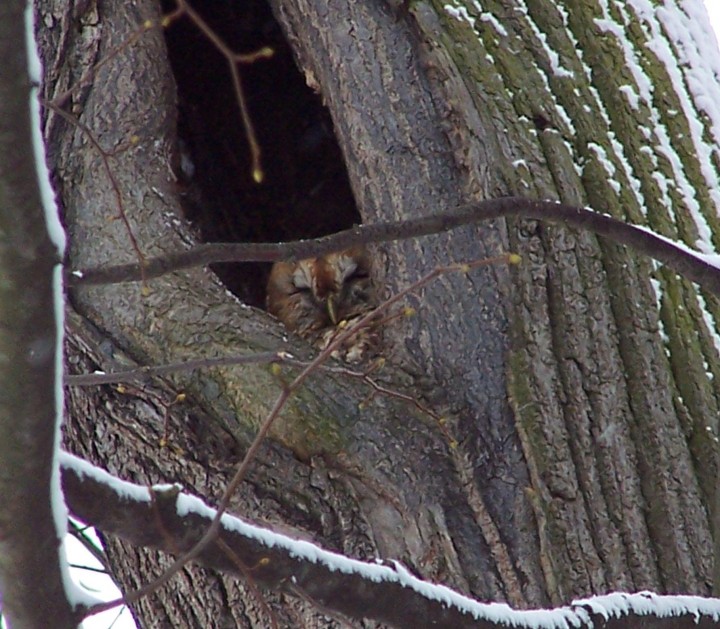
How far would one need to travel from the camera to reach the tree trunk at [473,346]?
2107 mm

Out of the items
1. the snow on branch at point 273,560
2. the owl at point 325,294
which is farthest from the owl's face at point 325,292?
the snow on branch at point 273,560

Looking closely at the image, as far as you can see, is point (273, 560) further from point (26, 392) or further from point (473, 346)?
point (473, 346)

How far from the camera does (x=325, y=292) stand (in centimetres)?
366

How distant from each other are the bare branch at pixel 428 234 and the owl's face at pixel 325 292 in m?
1.63

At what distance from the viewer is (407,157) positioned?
92.0 inches

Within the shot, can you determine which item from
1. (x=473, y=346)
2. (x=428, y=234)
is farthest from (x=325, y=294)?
(x=428, y=234)

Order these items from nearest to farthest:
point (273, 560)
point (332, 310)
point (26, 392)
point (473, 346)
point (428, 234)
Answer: point (26, 392) → point (273, 560) → point (428, 234) → point (473, 346) → point (332, 310)

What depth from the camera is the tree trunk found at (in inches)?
83.0

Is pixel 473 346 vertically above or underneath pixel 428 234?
underneath

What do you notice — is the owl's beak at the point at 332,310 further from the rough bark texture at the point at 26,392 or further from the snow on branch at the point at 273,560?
the rough bark texture at the point at 26,392

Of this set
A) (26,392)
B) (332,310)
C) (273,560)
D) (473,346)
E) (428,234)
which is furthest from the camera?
(332,310)

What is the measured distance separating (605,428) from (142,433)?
0.87 metres

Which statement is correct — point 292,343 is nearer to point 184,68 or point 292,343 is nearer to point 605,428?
point 605,428

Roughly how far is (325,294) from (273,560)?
90.0 inches
